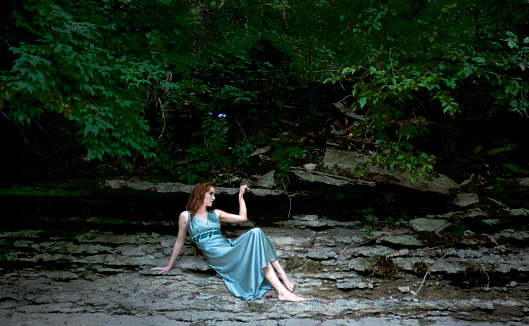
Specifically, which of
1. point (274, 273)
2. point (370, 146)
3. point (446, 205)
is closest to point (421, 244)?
point (446, 205)

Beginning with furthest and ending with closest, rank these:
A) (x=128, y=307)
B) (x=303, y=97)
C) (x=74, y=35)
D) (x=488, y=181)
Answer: (x=303, y=97) < (x=488, y=181) < (x=74, y=35) < (x=128, y=307)

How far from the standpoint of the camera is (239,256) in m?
3.56

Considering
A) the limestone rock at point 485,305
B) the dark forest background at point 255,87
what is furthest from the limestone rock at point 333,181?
the limestone rock at point 485,305

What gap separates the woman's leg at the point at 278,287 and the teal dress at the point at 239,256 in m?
0.07

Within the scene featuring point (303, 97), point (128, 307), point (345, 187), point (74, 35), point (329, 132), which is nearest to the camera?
point (128, 307)

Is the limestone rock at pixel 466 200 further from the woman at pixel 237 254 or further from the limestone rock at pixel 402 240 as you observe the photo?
the woman at pixel 237 254

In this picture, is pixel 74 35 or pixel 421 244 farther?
pixel 421 244

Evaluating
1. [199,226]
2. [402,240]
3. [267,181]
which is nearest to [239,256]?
[199,226]

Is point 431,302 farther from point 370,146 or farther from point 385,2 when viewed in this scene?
point 385,2

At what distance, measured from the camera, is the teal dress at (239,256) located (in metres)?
3.45

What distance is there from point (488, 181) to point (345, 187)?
253cm

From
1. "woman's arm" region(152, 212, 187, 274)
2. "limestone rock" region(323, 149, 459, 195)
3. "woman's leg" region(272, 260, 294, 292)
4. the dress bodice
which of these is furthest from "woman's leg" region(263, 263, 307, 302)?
"limestone rock" region(323, 149, 459, 195)

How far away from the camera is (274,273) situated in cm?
348

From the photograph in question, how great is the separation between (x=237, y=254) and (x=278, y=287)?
24.0 inches
